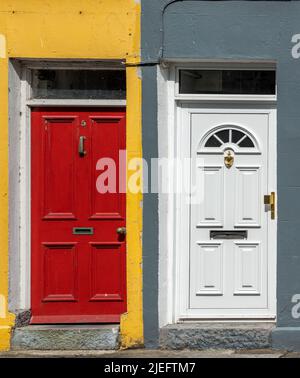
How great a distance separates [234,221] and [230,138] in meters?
0.85

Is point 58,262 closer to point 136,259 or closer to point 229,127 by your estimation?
point 136,259

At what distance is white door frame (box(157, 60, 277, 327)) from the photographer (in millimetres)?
10102

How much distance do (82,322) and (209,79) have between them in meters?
2.81

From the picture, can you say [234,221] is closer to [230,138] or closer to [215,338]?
[230,138]

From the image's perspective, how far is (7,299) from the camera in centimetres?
997

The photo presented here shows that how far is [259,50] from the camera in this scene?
9.96 metres

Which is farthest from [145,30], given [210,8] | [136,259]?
[136,259]

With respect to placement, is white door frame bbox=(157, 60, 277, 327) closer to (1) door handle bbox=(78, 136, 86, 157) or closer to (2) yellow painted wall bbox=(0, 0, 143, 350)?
(2) yellow painted wall bbox=(0, 0, 143, 350)

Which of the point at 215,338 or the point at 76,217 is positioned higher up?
the point at 76,217

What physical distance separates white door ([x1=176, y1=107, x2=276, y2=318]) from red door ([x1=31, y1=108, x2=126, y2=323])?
29.5 inches

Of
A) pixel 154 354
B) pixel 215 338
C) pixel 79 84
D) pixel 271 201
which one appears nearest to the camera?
pixel 154 354

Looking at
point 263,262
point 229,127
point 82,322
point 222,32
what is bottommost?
point 82,322

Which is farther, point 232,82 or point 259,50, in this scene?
point 232,82

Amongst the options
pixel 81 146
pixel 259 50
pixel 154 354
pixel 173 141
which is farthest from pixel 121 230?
pixel 259 50
